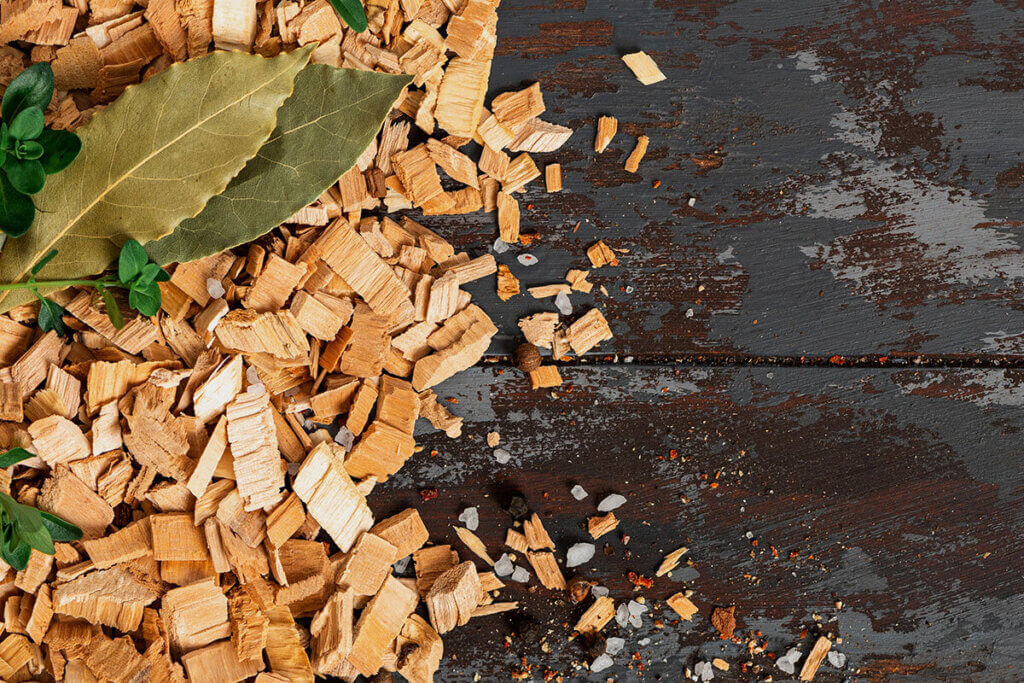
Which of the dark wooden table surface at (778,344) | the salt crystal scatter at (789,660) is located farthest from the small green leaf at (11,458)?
the salt crystal scatter at (789,660)

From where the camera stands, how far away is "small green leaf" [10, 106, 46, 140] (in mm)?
561

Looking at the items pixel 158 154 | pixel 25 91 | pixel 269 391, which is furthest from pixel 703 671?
pixel 25 91

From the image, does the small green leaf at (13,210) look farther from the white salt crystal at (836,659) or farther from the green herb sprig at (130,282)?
the white salt crystal at (836,659)

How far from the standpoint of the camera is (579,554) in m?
0.77

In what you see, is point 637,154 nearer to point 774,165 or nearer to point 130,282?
point 774,165

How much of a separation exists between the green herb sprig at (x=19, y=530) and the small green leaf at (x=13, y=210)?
217 mm

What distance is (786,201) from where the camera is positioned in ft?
2.52

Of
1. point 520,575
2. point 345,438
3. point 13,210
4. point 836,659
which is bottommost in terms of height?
point 836,659

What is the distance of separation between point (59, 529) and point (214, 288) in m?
0.29

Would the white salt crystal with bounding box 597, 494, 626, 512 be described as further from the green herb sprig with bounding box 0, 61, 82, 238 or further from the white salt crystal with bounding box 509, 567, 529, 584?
the green herb sprig with bounding box 0, 61, 82, 238

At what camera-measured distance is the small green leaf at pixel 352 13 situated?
0.65 m

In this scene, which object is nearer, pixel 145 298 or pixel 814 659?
pixel 145 298

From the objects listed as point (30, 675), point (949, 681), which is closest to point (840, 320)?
point (949, 681)

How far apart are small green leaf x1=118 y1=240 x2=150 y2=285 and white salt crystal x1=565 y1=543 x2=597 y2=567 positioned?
564 mm
